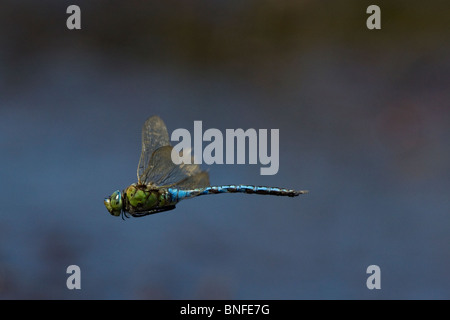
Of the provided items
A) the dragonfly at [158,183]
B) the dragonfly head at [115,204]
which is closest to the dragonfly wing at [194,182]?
the dragonfly at [158,183]

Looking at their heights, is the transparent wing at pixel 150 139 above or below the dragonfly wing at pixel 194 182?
above

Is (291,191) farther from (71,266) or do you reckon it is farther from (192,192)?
(71,266)

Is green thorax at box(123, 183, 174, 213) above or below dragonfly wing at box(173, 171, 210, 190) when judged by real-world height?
below

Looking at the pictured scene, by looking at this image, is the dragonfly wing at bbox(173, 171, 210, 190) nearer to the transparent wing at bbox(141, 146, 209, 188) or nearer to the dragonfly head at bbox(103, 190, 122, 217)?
the transparent wing at bbox(141, 146, 209, 188)

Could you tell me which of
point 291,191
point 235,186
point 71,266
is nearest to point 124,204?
point 235,186

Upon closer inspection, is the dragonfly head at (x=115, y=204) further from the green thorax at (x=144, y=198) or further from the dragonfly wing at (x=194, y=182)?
the dragonfly wing at (x=194, y=182)

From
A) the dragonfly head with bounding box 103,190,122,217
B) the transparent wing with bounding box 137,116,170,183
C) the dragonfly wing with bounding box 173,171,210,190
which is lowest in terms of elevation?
the dragonfly head with bounding box 103,190,122,217

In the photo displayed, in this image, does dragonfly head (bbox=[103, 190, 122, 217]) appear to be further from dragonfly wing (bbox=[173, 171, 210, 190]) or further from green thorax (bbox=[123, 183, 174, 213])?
dragonfly wing (bbox=[173, 171, 210, 190])

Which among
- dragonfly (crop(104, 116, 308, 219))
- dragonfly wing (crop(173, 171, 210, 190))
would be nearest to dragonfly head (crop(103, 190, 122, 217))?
dragonfly (crop(104, 116, 308, 219))
